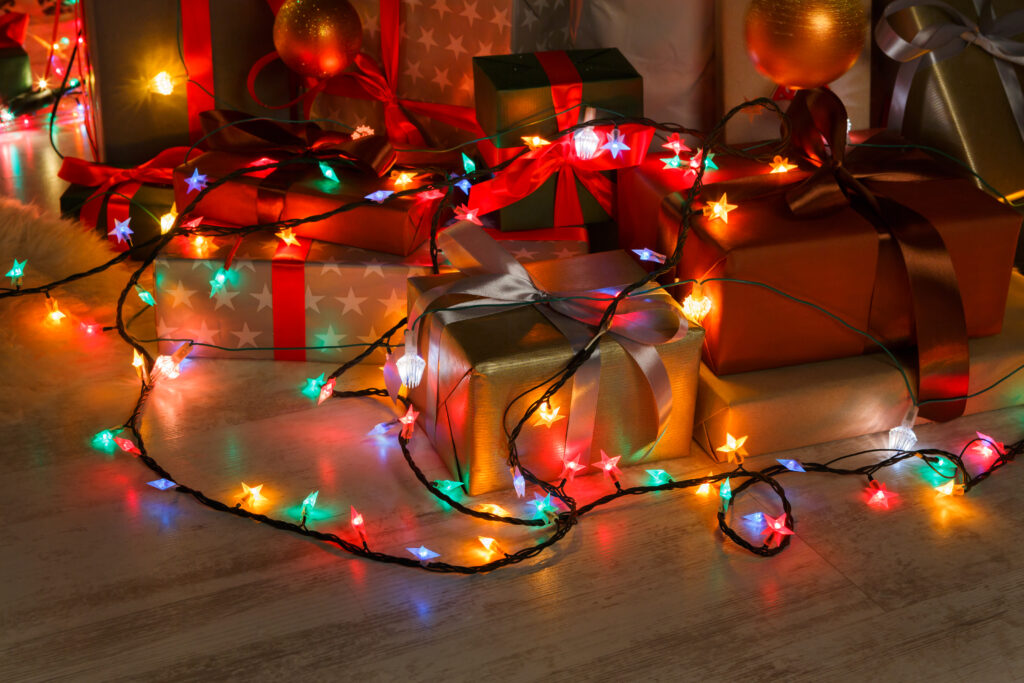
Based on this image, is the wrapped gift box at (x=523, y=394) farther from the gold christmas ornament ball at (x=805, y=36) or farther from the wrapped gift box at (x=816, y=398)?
the gold christmas ornament ball at (x=805, y=36)

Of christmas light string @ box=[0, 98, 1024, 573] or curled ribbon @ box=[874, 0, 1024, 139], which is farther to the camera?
curled ribbon @ box=[874, 0, 1024, 139]

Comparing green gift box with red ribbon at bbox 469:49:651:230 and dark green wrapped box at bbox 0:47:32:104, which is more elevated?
green gift box with red ribbon at bbox 469:49:651:230

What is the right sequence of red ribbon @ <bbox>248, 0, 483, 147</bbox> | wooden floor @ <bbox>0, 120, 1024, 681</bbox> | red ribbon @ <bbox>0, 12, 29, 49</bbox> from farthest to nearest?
1. red ribbon @ <bbox>0, 12, 29, 49</bbox>
2. red ribbon @ <bbox>248, 0, 483, 147</bbox>
3. wooden floor @ <bbox>0, 120, 1024, 681</bbox>

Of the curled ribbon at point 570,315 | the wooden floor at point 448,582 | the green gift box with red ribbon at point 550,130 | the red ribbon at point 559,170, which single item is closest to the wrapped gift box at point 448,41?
the green gift box with red ribbon at point 550,130

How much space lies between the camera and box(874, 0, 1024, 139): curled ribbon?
4.88 feet

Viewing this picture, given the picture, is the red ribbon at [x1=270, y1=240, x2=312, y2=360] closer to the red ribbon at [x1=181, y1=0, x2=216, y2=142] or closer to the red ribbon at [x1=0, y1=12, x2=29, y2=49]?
the red ribbon at [x1=181, y1=0, x2=216, y2=142]

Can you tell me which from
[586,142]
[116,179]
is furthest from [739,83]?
[116,179]

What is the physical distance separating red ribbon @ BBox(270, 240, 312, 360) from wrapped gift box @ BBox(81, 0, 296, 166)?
16.2 inches

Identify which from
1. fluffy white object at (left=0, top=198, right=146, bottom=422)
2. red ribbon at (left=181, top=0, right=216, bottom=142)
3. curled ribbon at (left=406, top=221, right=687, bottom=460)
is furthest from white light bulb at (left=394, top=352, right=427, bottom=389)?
red ribbon at (left=181, top=0, right=216, bottom=142)

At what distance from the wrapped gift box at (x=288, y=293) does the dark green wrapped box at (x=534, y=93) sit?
0.48 feet

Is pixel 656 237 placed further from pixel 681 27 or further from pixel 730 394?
pixel 681 27

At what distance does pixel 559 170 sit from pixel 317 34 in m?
0.37

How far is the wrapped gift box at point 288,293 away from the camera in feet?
4.50

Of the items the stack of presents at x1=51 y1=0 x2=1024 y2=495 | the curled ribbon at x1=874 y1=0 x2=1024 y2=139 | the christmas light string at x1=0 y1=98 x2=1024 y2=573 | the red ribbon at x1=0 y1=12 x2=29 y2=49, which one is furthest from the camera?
the red ribbon at x1=0 y1=12 x2=29 y2=49
